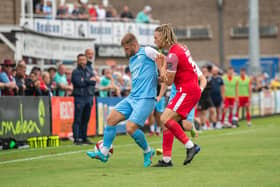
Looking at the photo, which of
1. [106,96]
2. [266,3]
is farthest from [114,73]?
[266,3]

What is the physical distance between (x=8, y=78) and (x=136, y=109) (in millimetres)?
7482

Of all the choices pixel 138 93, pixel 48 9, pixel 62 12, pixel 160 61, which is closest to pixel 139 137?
pixel 138 93

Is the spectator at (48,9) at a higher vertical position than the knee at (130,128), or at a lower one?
higher

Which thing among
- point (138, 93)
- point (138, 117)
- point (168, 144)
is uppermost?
point (138, 93)

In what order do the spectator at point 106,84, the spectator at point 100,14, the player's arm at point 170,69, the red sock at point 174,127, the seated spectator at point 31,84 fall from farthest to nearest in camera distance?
the spectator at point 100,14
the spectator at point 106,84
the seated spectator at point 31,84
the red sock at point 174,127
the player's arm at point 170,69

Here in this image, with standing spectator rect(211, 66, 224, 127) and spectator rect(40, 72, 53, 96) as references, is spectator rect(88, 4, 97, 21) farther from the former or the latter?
spectator rect(40, 72, 53, 96)

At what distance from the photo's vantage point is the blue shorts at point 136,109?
13.3 m

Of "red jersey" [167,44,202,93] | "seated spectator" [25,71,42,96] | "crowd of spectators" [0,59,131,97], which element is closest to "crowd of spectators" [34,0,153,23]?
"crowd of spectators" [0,59,131,97]

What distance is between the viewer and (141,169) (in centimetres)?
1290

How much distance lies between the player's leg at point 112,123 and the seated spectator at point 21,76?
7387 millimetres

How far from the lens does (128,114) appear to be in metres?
13.5

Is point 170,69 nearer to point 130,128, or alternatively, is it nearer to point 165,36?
point 165,36

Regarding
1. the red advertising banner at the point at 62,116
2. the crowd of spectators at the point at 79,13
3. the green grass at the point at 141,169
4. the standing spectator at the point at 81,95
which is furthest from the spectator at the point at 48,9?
the green grass at the point at 141,169

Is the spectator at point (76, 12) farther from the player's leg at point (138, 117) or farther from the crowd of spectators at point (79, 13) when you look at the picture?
the player's leg at point (138, 117)
